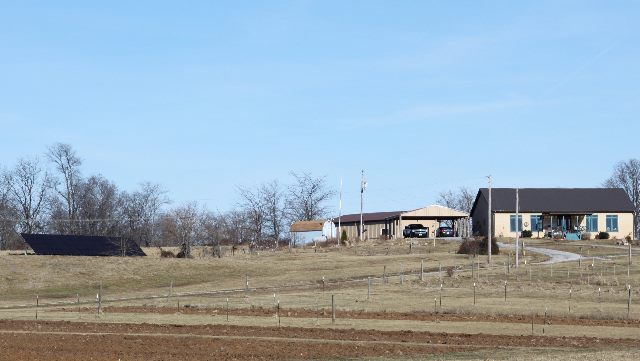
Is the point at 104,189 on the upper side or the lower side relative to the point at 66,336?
Result: upper

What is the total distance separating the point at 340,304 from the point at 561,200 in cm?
7168

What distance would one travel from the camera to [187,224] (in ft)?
399

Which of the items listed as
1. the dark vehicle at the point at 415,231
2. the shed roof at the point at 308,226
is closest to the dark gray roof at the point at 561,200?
the dark vehicle at the point at 415,231

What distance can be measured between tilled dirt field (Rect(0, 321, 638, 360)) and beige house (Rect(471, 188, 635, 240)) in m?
78.8

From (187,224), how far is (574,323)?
83932mm

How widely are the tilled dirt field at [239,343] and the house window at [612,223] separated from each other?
85.0 meters

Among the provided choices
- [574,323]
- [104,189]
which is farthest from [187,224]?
[574,323]

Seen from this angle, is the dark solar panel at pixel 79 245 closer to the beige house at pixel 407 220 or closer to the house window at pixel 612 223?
the beige house at pixel 407 220

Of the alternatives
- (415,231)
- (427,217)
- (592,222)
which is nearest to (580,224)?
(592,222)

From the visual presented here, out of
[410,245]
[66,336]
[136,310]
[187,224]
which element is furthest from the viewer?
[187,224]

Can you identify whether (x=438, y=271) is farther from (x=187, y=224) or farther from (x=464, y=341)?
(x=187, y=224)

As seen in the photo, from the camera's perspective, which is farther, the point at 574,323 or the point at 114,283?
the point at 114,283

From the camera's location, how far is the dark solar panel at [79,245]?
8975 centimetres

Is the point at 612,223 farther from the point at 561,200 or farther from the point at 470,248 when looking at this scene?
the point at 470,248
